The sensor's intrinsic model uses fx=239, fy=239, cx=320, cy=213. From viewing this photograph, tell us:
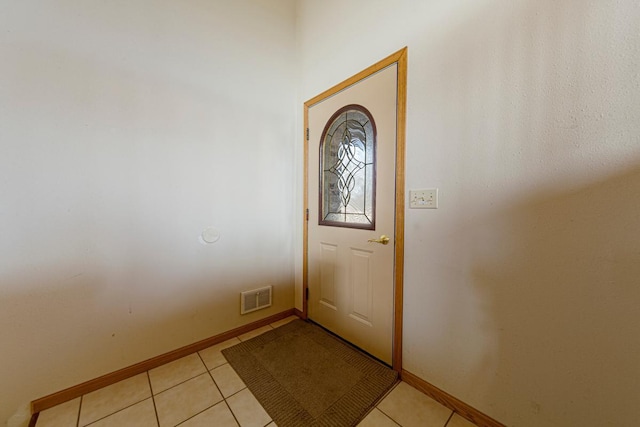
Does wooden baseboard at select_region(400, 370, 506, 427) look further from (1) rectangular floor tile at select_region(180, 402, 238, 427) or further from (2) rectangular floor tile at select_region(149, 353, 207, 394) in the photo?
(2) rectangular floor tile at select_region(149, 353, 207, 394)

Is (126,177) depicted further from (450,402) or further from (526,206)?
(450,402)

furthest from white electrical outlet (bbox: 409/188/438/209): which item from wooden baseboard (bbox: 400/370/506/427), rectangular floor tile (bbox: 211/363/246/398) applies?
rectangular floor tile (bbox: 211/363/246/398)

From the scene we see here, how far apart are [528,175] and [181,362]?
7.60 ft

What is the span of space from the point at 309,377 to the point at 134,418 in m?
0.94

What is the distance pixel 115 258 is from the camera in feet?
4.81

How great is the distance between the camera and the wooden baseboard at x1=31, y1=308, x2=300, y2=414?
1.29 metres

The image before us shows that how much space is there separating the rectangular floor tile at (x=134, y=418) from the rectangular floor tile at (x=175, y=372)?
0.38ft

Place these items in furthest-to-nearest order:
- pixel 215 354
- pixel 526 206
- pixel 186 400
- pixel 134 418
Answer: pixel 215 354 → pixel 186 400 → pixel 134 418 → pixel 526 206

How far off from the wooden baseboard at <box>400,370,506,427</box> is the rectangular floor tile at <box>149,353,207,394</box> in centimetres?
134

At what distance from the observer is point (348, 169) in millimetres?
1832

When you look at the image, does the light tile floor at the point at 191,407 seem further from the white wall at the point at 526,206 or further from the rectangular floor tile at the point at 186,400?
the white wall at the point at 526,206

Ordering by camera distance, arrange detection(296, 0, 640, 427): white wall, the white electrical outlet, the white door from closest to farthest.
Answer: detection(296, 0, 640, 427): white wall → the white electrical outlet → the white door

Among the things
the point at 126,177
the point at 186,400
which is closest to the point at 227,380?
the point at 186,400

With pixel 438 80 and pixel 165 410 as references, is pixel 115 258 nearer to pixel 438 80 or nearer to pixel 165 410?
pixel 165 410
